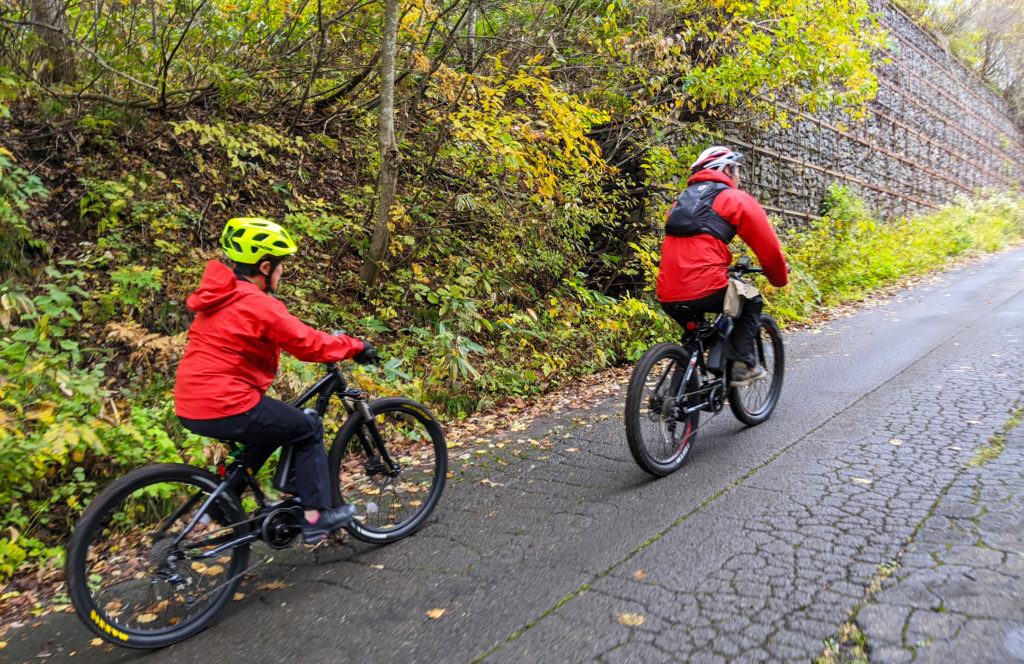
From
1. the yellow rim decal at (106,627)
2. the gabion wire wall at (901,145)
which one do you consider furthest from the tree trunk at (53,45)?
the gabion wire wall at (901,145)

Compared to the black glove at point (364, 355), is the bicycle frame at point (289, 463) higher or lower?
lower

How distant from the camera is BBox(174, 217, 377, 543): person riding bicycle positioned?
124 inches

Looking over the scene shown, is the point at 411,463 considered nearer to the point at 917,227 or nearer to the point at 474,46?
the point at 474,46

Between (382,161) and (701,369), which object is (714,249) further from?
(382,161)

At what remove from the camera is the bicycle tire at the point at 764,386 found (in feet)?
17.5

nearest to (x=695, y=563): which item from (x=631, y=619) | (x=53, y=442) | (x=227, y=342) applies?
(x=631, y=619)

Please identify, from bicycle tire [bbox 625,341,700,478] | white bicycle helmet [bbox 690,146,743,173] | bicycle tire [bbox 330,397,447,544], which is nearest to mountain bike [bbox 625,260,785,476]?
bicycle tire [bbox 625,341,700,478]

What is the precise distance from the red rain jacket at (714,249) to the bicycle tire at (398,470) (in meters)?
2.05

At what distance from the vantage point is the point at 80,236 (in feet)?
25.0

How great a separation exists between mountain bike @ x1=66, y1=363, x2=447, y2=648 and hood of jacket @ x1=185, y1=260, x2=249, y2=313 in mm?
726

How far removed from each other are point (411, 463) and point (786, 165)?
45.5ft

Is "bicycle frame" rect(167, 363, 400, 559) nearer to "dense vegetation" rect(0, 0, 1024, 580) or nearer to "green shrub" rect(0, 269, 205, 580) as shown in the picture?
"green shrub" rect(0, 269, 205, 580)

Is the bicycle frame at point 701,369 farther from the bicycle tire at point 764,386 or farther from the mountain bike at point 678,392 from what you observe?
the bicycle tire at point 764,386

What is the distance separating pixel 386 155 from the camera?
7.88 metres
